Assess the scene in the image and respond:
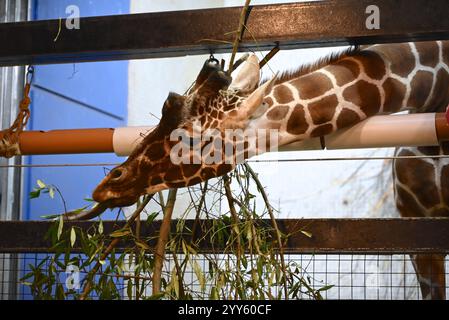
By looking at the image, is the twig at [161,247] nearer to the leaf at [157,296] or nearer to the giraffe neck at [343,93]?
the leaf at [157,296]

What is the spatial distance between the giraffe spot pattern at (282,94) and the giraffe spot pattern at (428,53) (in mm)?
363

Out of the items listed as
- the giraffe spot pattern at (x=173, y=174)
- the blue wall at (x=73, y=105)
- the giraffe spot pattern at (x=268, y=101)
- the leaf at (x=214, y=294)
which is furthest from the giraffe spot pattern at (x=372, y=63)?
the blue wall at (x=73, y=105)

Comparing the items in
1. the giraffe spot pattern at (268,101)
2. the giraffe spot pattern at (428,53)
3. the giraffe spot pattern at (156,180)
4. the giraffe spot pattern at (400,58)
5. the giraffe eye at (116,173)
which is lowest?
the giraffe spot pattern at (156,180)

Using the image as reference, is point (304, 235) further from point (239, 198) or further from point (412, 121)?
point (412, 121)

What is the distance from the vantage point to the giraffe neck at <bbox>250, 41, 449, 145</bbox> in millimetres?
1364

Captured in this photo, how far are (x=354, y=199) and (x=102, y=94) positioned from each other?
123 cm

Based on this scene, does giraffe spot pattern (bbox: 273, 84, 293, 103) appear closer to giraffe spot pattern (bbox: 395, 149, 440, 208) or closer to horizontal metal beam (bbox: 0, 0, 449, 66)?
horizontal metal beam (bbox: 0, 0, 449, 66)

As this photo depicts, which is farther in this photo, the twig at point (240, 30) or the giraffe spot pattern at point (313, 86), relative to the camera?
the giraffe spot pattern at point (313, 86)

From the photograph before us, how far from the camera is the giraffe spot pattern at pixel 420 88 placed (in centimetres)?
152

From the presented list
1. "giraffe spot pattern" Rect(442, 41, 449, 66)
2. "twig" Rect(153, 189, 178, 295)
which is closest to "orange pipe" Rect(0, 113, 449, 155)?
"twig" Rect(153, 189, 178, 295)

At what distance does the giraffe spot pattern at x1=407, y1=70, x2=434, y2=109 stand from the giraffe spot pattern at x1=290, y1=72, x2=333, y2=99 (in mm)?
223

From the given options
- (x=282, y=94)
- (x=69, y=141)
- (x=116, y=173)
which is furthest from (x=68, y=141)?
(x=282, y=94)

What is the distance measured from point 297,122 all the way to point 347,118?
0.31 ft
